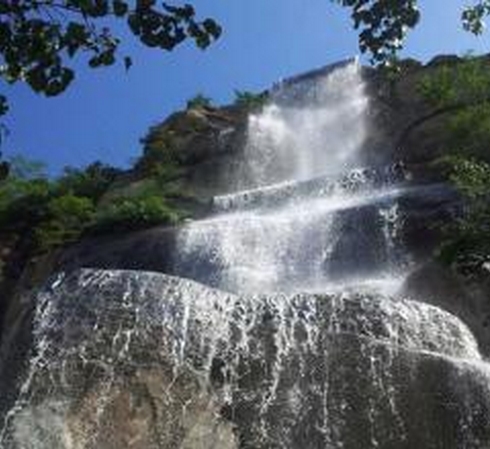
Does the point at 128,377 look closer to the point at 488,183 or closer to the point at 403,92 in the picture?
the point at 488,183

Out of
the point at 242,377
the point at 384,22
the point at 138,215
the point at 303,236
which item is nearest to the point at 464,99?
the point at 303,236

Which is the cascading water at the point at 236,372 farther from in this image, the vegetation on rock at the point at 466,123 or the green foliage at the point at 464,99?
the green foliage at the point at 464,99

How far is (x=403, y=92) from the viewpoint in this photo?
25984 mm

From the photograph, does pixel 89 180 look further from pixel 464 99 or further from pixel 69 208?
pixel 464 99

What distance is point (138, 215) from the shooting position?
22.0 metres

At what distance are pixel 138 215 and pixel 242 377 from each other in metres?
11.0

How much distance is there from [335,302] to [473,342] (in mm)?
1810

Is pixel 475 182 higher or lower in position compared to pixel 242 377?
higher

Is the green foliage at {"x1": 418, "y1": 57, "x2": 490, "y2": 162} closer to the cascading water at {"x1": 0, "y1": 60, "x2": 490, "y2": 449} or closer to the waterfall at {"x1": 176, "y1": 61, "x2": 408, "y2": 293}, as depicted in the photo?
the waterfall at {"x1": 176, "y1": 61, "x2": 408, "y2": 293}

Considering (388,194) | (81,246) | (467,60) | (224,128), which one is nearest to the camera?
(388,194)

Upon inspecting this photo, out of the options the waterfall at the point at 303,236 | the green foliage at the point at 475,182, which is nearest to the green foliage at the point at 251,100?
the waterfall at the point at 303,236

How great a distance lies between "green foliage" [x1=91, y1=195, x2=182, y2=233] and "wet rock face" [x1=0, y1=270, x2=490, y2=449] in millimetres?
9554

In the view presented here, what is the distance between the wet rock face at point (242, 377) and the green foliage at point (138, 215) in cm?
955

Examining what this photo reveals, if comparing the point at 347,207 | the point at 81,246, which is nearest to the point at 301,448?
the point at 347,207
